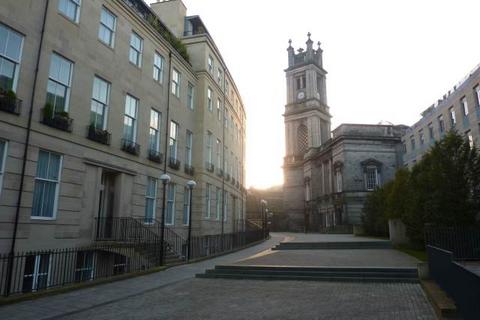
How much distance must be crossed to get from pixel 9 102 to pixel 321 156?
160 ft

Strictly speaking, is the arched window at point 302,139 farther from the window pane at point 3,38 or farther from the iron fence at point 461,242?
the window pane at point 3,38

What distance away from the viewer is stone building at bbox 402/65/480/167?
29.8 m

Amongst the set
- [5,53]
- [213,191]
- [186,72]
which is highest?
[186,72]

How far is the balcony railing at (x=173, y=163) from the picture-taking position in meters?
21.2

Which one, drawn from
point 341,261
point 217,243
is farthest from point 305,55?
point 341,261

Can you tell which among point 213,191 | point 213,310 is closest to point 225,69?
point 213,191

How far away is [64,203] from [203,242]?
9.85 m

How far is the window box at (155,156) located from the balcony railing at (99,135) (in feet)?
10.8

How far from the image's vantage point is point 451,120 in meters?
34.3

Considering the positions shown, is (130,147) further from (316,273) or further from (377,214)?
(377,214)

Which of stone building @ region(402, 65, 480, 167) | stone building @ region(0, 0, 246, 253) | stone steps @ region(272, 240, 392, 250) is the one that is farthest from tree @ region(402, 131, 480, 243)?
stone building @ region(0, 0, 246, 253)

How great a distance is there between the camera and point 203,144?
25078 mm

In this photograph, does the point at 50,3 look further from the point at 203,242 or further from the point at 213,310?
the point at 203,242

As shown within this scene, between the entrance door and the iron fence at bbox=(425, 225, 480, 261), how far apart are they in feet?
48.4
